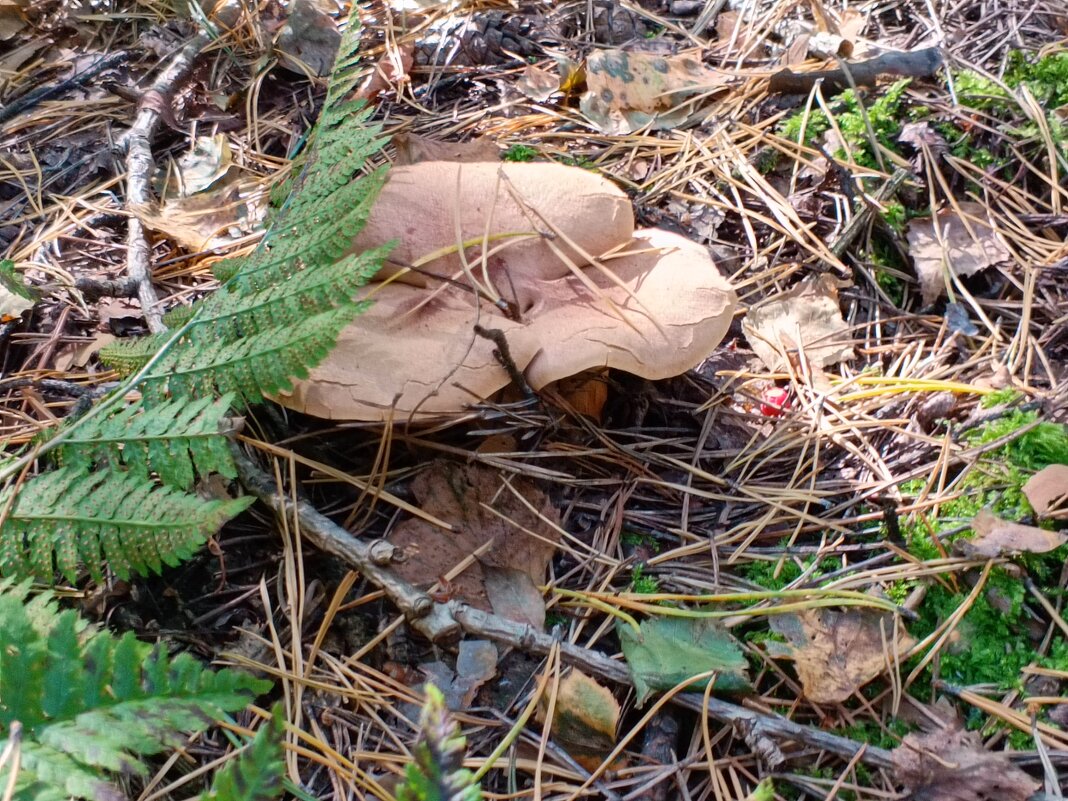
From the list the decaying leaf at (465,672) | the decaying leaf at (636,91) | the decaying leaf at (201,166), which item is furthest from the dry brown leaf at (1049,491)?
the decaying leaf at (201,166)

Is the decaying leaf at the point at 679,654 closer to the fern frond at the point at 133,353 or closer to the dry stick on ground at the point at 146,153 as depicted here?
the fern frond at the point at 133,353

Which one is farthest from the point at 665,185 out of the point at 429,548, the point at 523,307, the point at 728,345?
the point at 429,548

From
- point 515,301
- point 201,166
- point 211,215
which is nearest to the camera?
point 515,301

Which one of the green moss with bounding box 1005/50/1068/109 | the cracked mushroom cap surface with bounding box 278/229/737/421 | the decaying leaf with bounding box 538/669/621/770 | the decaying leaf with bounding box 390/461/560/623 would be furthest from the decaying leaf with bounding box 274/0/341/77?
the decaying leaf with bounding box 538/669/621/770

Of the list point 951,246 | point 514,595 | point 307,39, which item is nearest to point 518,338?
point 514,595

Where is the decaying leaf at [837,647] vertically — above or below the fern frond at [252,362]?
below

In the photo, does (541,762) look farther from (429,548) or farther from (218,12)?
(218,12)

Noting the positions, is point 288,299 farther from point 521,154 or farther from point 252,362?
point 521,154
